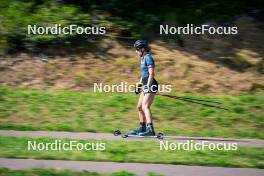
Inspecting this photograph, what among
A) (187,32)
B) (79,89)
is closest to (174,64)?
(187,32)

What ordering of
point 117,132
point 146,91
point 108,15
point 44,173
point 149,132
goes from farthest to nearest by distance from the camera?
point 108,15
point 117,132
point 146,91
point 149,132
point 44,173

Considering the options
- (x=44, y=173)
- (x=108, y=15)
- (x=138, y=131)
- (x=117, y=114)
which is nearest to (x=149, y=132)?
(x=138, y=131)

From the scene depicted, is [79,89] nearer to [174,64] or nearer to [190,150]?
[174,64]

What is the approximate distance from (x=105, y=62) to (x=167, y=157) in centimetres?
526

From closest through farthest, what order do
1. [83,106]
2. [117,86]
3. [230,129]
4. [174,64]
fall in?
[230,129] → [83,106] → [117,86] → [174,64]

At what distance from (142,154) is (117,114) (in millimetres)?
2520

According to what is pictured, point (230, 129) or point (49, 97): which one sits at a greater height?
point (49, 97)

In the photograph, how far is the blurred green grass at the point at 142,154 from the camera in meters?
7.67

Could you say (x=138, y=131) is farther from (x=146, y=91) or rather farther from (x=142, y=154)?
(x=142, y=154)

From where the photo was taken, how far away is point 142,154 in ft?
26.1

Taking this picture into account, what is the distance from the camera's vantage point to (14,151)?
7.99 meters

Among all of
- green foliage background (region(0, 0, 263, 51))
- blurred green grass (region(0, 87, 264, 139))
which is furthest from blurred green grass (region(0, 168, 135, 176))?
green foliage background (region(0, 0, 263, 51))

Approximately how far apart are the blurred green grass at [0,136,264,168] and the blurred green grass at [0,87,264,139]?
3.62ft

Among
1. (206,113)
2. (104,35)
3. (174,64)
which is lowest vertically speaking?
(206,113)
